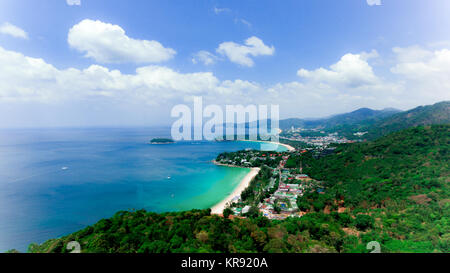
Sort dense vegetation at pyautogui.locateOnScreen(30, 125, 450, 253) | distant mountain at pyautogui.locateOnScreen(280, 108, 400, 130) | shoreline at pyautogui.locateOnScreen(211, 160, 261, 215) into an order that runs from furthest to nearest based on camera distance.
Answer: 1. distant mountain at pyautogui.locateOnScreen(280, 108, 400, 130)
2. shoreline at pyautogui.locateOnScreen(211, 160, 261, 215)
3. dense vegetation at pyautogui.locateOnScreen(30, 125, 450, 253)

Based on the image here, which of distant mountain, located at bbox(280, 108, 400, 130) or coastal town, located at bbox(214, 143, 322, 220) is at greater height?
distant mountain, located at bbox(280, 108, 400, 130)

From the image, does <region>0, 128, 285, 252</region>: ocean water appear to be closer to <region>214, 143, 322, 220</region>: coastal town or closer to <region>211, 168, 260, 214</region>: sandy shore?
<region>211, 168, 260, 214</region>: sandy shore

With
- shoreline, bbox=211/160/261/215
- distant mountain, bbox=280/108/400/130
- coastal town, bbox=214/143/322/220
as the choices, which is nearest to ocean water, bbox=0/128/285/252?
shoreline, bbox=211/160/261/215

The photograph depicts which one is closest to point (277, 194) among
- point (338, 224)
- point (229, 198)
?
point (229, 198)

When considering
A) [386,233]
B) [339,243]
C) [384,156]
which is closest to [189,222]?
[339,243]

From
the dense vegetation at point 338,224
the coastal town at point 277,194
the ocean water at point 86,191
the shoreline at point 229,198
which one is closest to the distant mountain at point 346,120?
the coastal town at point 277,194

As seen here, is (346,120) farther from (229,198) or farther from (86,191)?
(86,191)
